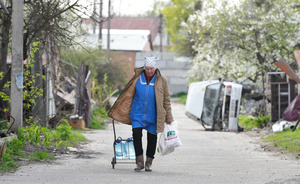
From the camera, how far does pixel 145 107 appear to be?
980 cm

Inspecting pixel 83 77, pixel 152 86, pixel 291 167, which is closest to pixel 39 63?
pixel 83 77

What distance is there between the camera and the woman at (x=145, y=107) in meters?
9.79

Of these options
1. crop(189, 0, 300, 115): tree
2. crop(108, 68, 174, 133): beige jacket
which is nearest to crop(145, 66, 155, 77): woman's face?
crop(108, 68, 174, 133): beige jacket

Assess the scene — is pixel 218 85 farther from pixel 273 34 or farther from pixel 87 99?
pixel 87 99

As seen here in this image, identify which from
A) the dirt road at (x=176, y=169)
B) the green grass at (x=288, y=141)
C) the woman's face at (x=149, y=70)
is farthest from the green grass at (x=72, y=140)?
the green grass at (x=288, y=141)

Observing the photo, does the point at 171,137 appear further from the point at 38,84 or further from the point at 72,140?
the point at 38,84

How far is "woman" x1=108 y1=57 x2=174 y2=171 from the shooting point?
32.1 ft

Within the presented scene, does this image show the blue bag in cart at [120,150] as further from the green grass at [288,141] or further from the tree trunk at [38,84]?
the tree trunk at [38,84]

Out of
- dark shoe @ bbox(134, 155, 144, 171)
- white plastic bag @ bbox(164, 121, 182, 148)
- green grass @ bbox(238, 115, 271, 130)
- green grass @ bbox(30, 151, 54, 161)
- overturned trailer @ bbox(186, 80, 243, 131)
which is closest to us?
dark shoe @ bbox(134, 155, 144, 171)

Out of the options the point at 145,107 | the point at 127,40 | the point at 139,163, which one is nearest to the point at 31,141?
the point at 139,163

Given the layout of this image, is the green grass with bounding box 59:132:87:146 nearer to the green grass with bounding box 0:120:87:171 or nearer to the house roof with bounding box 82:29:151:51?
the green grass with bounding box 0:120:87:171

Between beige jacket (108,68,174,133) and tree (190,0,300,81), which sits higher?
tree (190,0,300,81)

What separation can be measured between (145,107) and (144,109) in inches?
1.4

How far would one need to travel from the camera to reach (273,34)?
23.1 m
